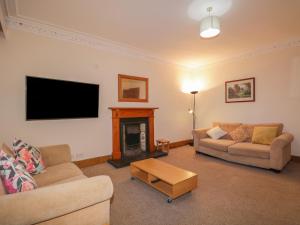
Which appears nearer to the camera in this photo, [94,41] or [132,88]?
[94,41]

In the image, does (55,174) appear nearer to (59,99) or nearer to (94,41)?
(59,99)

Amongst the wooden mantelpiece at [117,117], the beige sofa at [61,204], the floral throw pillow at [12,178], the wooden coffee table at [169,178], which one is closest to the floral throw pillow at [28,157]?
the floral throw pillow at [12,178]

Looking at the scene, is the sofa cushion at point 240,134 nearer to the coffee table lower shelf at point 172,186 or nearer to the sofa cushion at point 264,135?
the sofa cushion at point 264,135

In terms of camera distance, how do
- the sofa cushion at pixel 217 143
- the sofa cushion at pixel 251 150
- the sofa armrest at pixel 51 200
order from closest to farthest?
the sofa armrest at pixel 51 200
the sofa cushion at pixel 251 150
the sofa cushion at pixel 217 143

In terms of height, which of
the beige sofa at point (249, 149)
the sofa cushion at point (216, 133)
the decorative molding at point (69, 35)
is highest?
the decorative molding at point (69, 35)

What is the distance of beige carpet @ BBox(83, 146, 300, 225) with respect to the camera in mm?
1798

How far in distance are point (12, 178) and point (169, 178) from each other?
5.55 feet

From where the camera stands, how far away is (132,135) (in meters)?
4.20

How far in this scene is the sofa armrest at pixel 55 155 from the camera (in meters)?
2.32

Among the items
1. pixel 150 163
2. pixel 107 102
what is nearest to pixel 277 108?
pixel 150 163

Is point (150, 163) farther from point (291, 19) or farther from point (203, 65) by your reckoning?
point (203, 65)

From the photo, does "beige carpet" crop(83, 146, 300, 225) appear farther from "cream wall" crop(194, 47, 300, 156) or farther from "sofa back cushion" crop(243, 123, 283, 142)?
"cream wall" crop(194, 47, 300, 156)

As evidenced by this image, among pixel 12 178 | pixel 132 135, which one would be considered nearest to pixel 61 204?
pixel 12 178

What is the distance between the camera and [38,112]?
277cm
